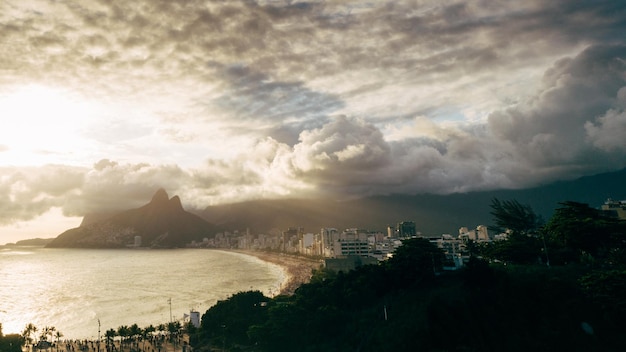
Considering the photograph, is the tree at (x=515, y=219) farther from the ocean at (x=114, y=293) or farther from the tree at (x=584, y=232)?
the ocean at (x=114, y=293)

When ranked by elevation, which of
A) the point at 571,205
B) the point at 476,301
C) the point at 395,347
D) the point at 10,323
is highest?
the point at 571,205

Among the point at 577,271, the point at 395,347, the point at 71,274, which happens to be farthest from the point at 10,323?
the point at 577,271

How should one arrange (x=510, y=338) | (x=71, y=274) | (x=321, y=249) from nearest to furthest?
(x=510, y=338) → (x=71, y=274) → (x=321, y=249)

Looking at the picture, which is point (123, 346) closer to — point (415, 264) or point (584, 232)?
point (415, 264)

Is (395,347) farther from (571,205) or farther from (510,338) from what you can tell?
(571,205)

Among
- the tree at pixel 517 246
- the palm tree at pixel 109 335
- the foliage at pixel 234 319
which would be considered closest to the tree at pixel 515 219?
the tree at pixel 517 246
